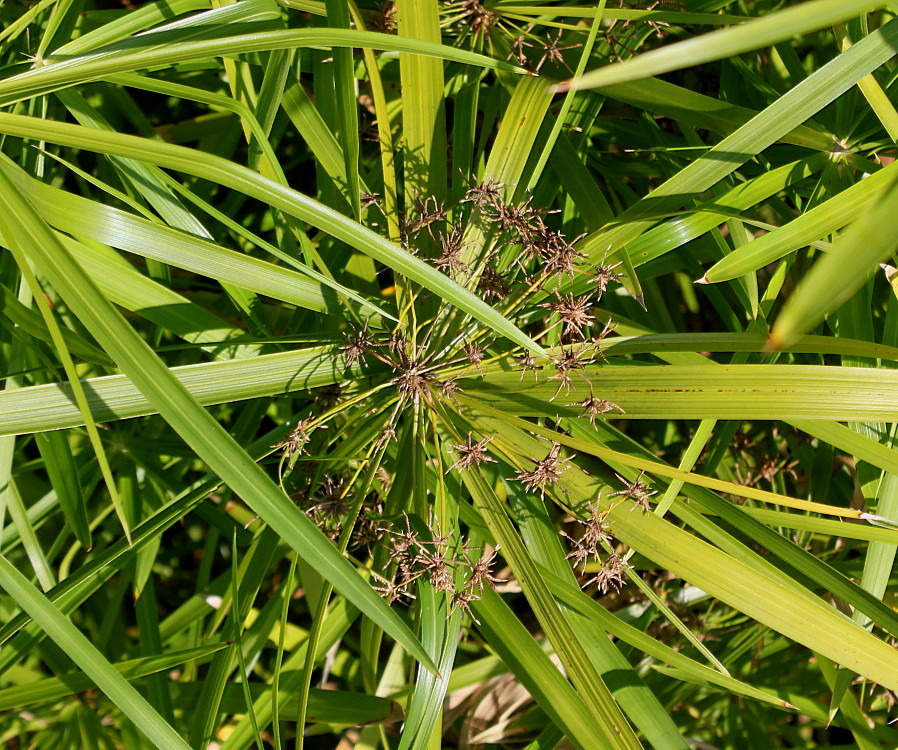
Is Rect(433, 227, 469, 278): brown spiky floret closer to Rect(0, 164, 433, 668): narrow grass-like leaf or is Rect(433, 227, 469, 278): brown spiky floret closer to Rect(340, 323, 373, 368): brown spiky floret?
Rect(340, 323, 373, 368): brown spiky floret

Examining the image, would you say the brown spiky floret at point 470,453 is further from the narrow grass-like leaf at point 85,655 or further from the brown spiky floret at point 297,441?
the narrow grass-like leaf at point 85,655

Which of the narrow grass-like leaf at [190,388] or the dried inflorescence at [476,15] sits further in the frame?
the dried inflorescence at [476,15]

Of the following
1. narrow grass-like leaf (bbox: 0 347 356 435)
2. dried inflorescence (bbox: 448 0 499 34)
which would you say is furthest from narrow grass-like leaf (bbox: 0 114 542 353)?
dried inflorescence (bbox: 448 0 499 34)

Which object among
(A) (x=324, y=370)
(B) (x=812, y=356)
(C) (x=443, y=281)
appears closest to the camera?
(C) (x=443, y=281)

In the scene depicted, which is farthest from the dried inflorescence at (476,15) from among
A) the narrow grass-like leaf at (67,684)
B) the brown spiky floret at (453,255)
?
the narrow grass-like leaf at (67,684)

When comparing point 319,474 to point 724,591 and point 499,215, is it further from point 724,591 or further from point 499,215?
point 724,591

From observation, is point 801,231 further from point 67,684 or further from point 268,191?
point 67,684

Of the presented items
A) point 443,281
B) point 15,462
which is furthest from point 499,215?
point 15,462

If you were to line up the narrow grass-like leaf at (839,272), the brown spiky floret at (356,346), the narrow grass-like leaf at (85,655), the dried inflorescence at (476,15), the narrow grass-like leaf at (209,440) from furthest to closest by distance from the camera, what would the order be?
the dried inflorescence at (476,15)
the brown spiky floret at (356,346)
the narrow grass-like leaf at (85,655)
the narrow grass-like leaf at (209,440)
the narrow grass-like leaf at (839,272)
